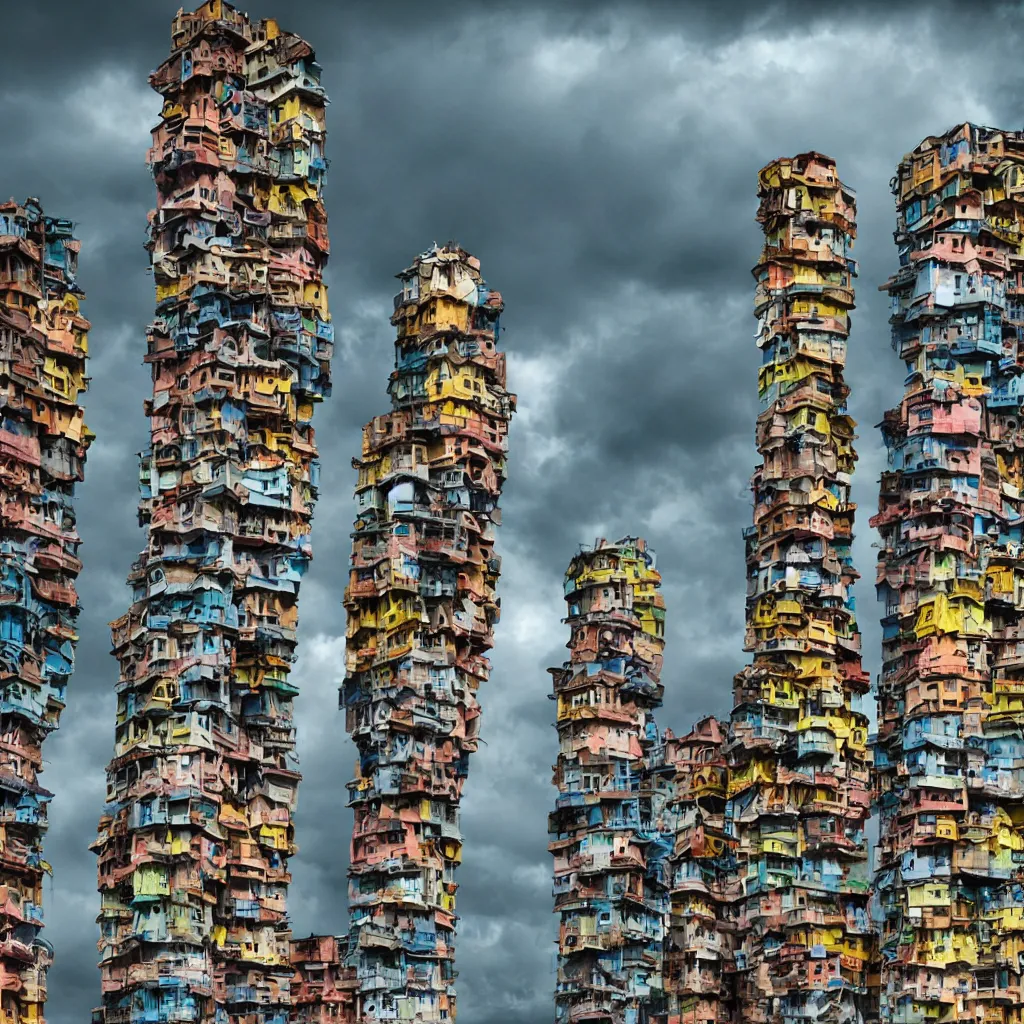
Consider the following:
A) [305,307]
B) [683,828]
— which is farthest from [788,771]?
[305,307]

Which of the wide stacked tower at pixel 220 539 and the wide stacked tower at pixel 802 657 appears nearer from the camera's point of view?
the wide stacked tower at pixel 220 539

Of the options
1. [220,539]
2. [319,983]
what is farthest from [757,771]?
[220,539]

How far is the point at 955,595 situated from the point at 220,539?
18063 millimetres

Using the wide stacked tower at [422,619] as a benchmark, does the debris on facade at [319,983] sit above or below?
below

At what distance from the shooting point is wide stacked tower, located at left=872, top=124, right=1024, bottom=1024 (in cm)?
8881

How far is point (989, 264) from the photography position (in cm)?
9469

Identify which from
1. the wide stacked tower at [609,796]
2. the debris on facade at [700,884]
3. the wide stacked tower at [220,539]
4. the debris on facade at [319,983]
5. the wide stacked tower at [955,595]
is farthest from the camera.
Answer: the debris on facade at [700,884]

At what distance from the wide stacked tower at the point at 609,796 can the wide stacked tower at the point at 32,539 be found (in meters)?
12.7

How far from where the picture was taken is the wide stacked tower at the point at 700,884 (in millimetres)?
91562

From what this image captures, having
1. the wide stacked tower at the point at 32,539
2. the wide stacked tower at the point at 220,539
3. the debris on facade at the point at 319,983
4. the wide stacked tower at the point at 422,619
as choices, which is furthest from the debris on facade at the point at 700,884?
the wide stacked tower at the point at 32,539

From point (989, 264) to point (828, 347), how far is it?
459 centimetres

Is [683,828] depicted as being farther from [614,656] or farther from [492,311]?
[492,311]

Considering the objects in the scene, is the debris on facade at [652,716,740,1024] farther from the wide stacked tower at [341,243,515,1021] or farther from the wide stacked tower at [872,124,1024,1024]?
the wide stacked tower at [341,243,515,1021]

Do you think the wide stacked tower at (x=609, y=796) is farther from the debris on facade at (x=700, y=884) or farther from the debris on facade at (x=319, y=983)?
the debris on facade at (x=319, y=983)
